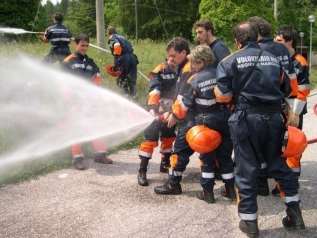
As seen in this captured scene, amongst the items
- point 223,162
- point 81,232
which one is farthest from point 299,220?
point 81,232

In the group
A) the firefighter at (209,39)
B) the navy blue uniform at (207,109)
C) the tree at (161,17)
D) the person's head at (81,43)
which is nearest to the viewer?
the navy blue uniform at (207,109)

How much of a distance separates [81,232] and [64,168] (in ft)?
8.02

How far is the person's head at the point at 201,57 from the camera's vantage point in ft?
18.1

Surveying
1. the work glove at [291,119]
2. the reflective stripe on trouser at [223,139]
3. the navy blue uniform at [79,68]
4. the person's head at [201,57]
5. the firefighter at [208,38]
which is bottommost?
the reflective stripe on trouser at [223,139]

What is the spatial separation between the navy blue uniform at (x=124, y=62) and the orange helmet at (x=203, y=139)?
259 inches

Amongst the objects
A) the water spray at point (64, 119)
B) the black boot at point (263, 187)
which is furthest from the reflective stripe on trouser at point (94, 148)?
the black boot at point (263, 187)

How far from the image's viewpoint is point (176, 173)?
6.02 m

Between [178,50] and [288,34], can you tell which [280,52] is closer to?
[288,34]

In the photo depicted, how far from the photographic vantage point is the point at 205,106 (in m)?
5.57

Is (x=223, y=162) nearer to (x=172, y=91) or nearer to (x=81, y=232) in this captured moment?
(x=172, y=91)

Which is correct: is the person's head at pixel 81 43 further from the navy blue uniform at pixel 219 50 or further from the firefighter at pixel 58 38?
the firefighter at pixel 58 38

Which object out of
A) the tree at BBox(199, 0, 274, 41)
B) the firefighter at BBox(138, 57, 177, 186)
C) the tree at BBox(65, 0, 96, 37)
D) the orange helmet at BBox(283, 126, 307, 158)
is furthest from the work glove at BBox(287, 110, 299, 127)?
the tree at BBox(65, 0, 96, 37)

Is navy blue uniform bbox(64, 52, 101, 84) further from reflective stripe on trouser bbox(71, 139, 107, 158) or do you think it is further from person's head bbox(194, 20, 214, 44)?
person's head bbox(194, 20, 214, 44)

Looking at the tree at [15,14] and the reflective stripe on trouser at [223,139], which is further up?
the tree at [15,14]
